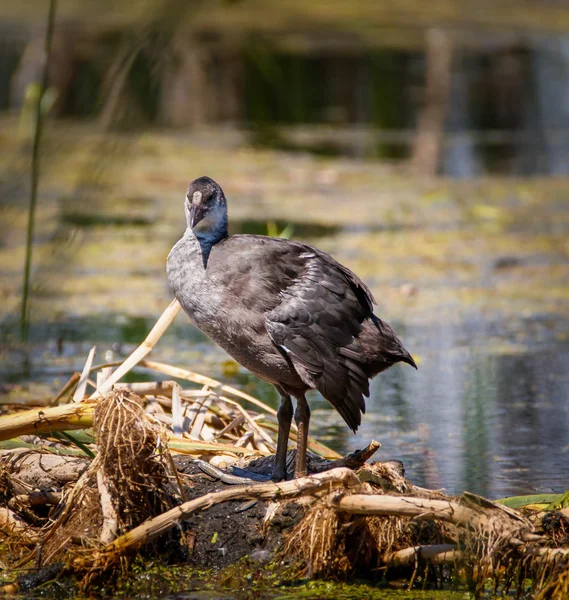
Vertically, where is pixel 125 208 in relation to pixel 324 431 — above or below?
above

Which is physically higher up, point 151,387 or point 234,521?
point 151,387

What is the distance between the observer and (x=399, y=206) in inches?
344

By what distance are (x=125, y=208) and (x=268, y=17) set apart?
982 cm

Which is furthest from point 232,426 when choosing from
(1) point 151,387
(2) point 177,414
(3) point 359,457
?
(3) point 359,457

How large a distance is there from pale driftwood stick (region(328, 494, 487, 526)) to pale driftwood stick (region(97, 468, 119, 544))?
2.13 feet

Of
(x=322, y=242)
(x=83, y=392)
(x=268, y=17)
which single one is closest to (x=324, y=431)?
(x=83, y=392)

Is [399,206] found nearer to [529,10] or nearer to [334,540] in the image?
[334,540]

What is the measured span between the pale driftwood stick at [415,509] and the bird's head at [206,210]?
3.56 ft

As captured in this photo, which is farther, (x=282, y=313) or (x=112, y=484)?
(x=282, y=313)

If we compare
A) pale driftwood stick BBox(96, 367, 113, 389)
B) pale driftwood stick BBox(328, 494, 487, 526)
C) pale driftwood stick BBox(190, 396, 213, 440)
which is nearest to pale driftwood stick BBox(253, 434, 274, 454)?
pale driftwood stick BBox(190, 396, 213, 440)

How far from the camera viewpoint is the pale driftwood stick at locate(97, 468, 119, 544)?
8.92 ft

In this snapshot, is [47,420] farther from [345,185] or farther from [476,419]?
[345,185]

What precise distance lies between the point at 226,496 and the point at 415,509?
537mm

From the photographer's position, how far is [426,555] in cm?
270
